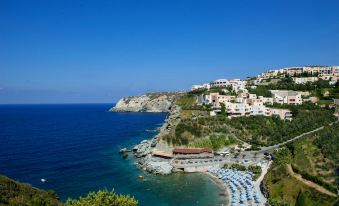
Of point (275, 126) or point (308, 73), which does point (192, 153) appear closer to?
point (275, 126)

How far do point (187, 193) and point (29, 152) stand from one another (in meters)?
53.1

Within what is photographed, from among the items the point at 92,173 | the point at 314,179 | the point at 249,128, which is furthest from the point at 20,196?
the point at 249,128

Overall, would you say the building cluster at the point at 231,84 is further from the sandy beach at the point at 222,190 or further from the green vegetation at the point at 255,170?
the sandy beach at the point at 222,190

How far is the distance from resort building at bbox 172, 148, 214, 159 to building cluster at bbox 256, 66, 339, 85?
220 feet

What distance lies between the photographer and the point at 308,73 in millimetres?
128250

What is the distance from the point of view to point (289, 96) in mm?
99688

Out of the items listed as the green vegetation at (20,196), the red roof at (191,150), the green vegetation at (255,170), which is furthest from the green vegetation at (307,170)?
the green vegetation at (20,196)

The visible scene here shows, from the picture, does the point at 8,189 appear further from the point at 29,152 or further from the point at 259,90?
the point at 259,90

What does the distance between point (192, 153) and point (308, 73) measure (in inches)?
3219

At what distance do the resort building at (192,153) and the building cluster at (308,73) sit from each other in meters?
67.1

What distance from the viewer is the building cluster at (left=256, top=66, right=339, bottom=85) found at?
119188 millimetres

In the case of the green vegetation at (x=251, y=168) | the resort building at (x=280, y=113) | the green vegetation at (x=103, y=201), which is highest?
the resort building at (x=280, y=113)

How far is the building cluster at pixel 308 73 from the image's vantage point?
119188mm

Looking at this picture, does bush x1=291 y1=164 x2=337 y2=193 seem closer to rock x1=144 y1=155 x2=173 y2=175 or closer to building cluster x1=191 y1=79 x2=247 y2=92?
rock x1=144 y1=155 x2=173 y2=175
